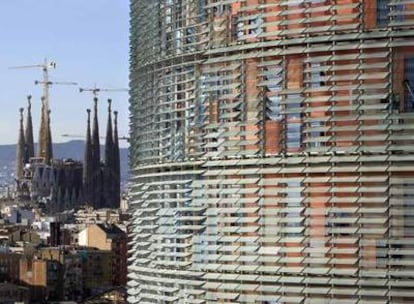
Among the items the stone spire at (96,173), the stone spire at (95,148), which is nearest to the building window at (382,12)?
the stone spire at (96,173)

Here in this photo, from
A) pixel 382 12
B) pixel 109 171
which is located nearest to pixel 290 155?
pixel 382 12

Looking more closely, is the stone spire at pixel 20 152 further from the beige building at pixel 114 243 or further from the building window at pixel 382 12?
the building window at pixel 382 12

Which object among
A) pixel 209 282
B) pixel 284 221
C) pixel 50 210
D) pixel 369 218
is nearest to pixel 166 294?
pixel 209 282

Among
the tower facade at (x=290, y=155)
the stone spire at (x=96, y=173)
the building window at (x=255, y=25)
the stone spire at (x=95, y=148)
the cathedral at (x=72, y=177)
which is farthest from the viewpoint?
the stone spire at (x=95, y=148)

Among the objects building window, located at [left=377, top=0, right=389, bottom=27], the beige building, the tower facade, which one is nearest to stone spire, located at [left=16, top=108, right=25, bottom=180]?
the beige building

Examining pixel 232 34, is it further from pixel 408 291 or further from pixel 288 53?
pixel 408 291

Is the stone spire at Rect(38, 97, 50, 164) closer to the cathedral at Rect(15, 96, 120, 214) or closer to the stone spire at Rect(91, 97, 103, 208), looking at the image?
the cathedral at Rect(15, 96, 120, 214)
